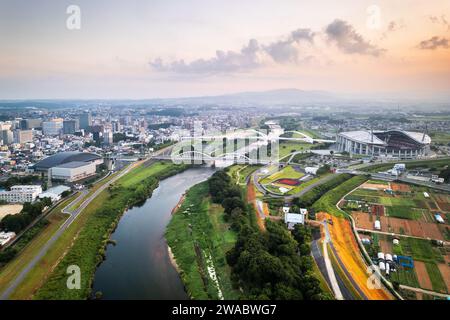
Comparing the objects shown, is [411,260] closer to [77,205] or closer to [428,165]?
[77,205]

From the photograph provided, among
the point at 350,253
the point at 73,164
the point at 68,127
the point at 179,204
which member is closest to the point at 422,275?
the point at 350,253

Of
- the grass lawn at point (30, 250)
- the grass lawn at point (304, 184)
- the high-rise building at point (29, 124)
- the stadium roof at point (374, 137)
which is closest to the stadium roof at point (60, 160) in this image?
the grass lawn at point (30, 250)

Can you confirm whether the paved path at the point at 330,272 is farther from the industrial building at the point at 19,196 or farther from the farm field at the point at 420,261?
the industrial building at the point at 19,196

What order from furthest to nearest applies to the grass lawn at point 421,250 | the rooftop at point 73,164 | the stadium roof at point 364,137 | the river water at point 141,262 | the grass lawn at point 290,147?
the grass lawn at point 290,147
the stadium roof at point 364,137
the rooftop at point 73,164
the grass lawn at point 421,250
the river water at point 141,262

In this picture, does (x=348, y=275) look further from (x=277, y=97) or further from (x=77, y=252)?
(x=277, y=97)

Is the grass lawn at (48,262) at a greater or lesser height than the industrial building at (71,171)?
lesser
